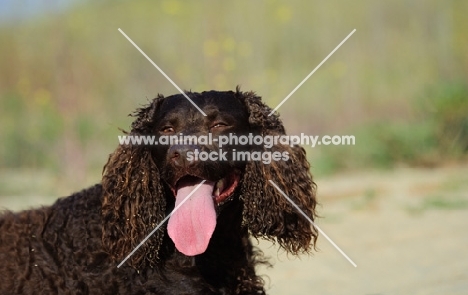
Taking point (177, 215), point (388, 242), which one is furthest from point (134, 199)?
point (388, 242)

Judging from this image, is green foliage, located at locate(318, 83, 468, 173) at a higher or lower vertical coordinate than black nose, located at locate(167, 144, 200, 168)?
higher

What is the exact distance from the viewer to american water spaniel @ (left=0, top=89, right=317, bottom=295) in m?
4.84

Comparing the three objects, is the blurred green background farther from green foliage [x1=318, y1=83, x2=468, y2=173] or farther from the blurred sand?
the blurred sand

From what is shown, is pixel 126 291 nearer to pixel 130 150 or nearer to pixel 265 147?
pixel 130 150

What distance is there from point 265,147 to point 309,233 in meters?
0.66

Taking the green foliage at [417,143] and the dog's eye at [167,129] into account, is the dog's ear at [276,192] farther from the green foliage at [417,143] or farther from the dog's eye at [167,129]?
the green foliage at [417,143]

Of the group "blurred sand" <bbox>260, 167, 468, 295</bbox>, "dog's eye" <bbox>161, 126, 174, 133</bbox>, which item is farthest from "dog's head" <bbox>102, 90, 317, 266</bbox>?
"blurred sand" <bbox>260, 167, 468, 295</bbox>

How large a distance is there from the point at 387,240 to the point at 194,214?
466cm

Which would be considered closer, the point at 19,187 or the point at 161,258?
the point at 161,258

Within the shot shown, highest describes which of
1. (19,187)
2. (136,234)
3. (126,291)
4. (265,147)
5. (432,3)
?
(432,3)

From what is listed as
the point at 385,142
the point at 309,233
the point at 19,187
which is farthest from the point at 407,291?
the point at 19,187

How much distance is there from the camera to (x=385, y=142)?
602 inches

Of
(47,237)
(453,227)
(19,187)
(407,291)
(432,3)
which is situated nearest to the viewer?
(47,237)

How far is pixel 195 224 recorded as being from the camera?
4762 mm
